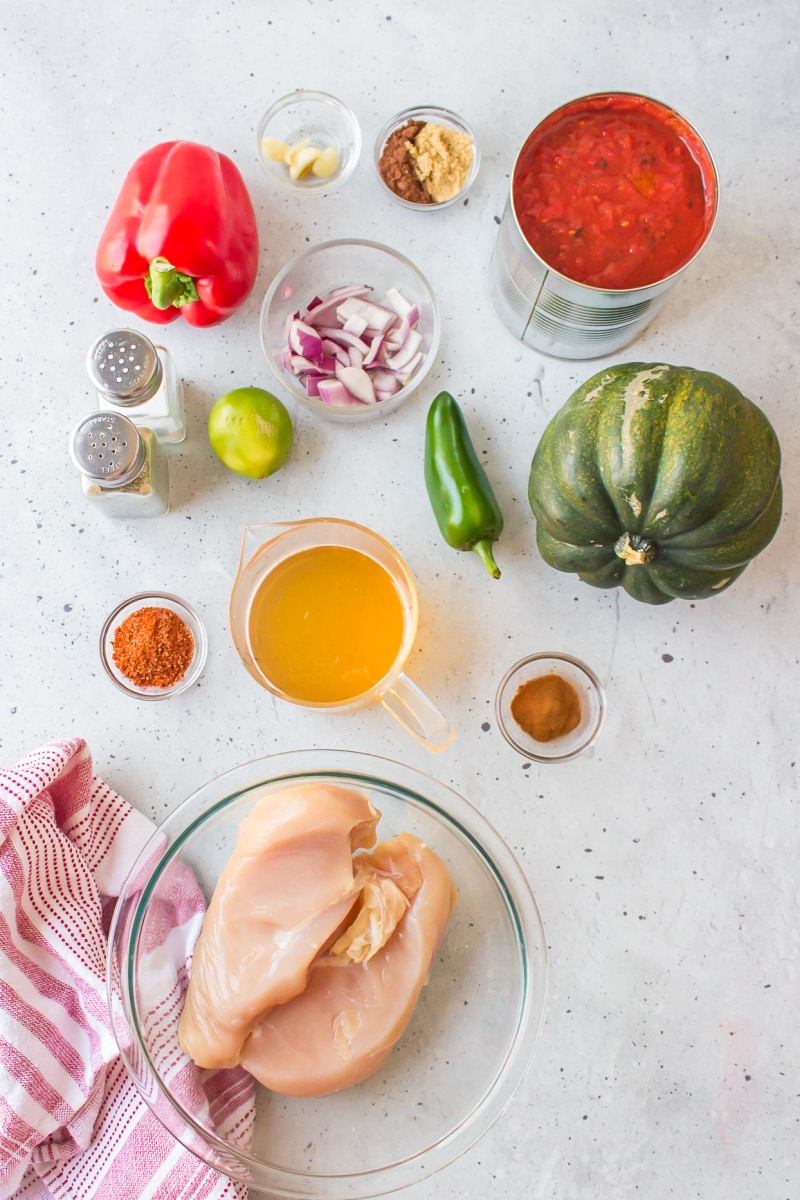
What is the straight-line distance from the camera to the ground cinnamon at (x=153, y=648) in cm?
158

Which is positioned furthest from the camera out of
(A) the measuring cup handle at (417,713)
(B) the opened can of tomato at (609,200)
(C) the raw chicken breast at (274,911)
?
(A) the measuring cup handle at (417,713)

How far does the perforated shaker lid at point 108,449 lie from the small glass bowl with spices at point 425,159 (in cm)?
65

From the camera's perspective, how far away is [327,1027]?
1.39m

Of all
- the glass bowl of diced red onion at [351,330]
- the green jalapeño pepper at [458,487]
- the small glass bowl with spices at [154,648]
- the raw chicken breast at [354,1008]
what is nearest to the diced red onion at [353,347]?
the glass bowl of diced red onion at [351,330]

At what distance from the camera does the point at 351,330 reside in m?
1.65

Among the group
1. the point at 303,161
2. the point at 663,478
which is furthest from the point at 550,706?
the point at 303,161

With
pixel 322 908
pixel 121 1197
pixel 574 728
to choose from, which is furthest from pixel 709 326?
pixel 121 1197

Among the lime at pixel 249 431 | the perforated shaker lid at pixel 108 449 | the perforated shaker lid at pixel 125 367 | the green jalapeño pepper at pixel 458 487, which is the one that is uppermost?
the perforated shaker lid at pixel 125 367

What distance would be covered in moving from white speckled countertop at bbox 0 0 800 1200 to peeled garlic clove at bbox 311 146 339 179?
0.17ft

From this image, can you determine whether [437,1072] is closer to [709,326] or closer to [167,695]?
[167,695]

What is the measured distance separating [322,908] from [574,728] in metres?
0.55

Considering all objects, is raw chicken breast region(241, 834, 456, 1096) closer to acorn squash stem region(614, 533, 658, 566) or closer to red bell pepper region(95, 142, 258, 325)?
acorn squash stem region(614, 533, 658, 566)

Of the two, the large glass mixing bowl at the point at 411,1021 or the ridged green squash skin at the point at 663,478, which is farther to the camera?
the large glass mixing bowl at the point at 411,1021

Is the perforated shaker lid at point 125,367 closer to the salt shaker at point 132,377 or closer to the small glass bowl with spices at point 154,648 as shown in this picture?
the salt shaker at point 132,377
